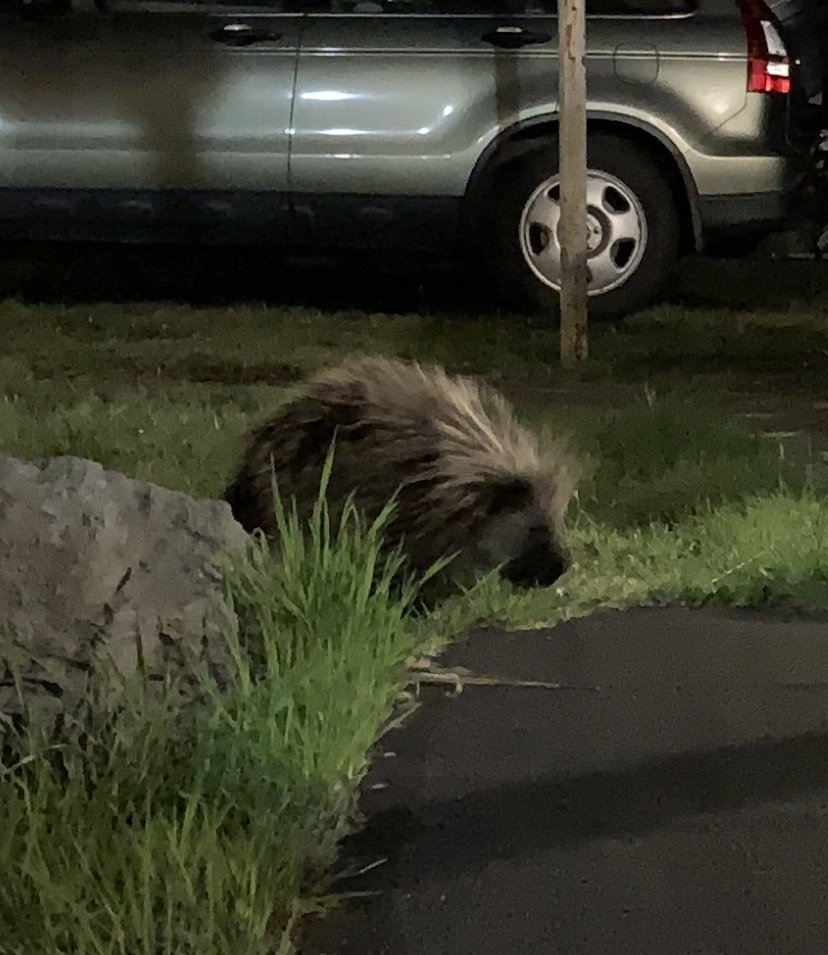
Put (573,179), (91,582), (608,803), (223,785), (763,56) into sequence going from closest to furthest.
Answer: (223,785)
(608,803)
(91,582)
(573,179)
(763,56)

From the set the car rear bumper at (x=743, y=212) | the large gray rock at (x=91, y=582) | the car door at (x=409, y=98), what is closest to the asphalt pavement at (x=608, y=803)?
the large gray rock at (x=91, y=582)

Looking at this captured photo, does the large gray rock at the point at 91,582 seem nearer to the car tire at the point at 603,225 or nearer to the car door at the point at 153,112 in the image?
the car tire at the point at 603,225

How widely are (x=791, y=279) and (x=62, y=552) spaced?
20.6 feet

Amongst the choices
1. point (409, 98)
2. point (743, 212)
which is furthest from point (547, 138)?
point (743, 212)

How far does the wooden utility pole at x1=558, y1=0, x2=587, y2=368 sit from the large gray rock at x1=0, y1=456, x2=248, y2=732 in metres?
3.20

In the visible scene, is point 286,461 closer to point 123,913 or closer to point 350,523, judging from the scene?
point 350,523

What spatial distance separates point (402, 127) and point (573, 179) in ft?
4.13

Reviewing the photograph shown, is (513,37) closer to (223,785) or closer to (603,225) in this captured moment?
(603,225)

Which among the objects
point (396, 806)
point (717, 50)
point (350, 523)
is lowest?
point (396, 806)

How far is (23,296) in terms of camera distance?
7.88 m

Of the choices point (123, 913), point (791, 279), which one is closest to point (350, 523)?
point (123, 913)

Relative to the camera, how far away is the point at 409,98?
6.85 m

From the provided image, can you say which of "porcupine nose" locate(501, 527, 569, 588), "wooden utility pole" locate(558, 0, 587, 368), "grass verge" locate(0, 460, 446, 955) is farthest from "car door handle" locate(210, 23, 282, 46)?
"grass verge" locate(0, 460, 446, 955)

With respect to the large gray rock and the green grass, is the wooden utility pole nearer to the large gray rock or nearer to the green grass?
the green grass
